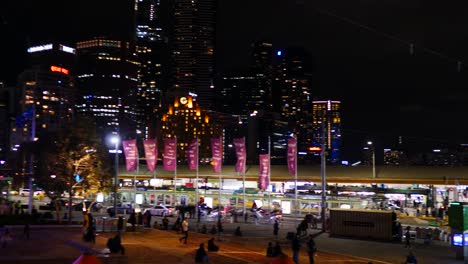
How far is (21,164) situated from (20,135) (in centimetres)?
13076

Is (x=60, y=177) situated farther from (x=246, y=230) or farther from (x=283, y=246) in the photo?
(x=283, y=246)

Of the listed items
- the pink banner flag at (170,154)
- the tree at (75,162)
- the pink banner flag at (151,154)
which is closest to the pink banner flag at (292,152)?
the pink banner flag at (170,154)

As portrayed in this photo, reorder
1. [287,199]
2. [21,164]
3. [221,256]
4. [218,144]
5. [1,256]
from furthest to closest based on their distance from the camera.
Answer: [21,164] < [287,199] < [218,144] < [221,256] < [1,256]

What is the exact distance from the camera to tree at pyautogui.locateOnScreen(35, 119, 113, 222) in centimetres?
4484

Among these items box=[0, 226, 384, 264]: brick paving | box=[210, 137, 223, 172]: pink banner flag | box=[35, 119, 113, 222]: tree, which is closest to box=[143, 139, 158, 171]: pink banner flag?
box=[210, 137, 223, 172]: pink banner flag

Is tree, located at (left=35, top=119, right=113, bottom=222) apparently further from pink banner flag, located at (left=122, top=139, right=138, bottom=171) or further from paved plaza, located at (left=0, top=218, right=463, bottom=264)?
pink banner flag, located at (left=122, top=139, right=138, bottom=171)

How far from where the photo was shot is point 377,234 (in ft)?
137

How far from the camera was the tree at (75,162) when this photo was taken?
44.8 meters

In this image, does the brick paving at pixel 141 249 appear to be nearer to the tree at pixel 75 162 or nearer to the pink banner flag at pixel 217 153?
the tree at pixel 75 162

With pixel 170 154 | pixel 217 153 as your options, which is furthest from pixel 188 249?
pixel 170 154

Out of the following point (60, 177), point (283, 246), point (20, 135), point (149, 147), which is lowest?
point (283, 246)

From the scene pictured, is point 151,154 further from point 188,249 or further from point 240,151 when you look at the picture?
point 188,249

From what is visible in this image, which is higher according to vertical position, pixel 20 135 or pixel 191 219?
pixel 20 135

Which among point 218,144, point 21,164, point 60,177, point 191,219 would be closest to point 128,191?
point 21,164
